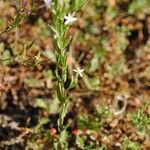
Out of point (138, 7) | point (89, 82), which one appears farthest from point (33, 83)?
point (138, 7)

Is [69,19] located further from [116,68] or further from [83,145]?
[116,68]

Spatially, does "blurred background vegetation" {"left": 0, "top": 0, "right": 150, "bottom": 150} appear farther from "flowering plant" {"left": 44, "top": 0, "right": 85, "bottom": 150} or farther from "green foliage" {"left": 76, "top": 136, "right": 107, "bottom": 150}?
"flowering plant" {"left": 44, "top": 0, "right": 85, "bottom": 150}

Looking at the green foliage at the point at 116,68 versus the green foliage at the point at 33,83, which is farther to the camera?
the green foliage at the point at 116,68

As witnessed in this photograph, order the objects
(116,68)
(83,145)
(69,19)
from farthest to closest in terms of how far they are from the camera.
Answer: (116,68) < (83,145) < (69,19)

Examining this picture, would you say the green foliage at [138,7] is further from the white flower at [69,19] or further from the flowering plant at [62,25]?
the white flower at [69,19]

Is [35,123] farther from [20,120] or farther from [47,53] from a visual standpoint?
[47,53]

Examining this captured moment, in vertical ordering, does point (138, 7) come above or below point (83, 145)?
above

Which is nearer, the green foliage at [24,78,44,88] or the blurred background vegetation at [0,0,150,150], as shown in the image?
the blurred background vegetation at [0,0,150,150]

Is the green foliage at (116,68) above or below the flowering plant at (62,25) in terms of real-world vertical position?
below

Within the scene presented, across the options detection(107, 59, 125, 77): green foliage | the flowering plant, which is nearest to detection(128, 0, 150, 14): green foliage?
detection(107, 59, 125, 77): green foliage

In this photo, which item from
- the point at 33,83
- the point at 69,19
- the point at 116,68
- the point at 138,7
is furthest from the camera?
the point at 138,7

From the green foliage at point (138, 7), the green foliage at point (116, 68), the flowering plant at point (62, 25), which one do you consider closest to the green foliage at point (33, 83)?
the green foliage at point (116, 68)
